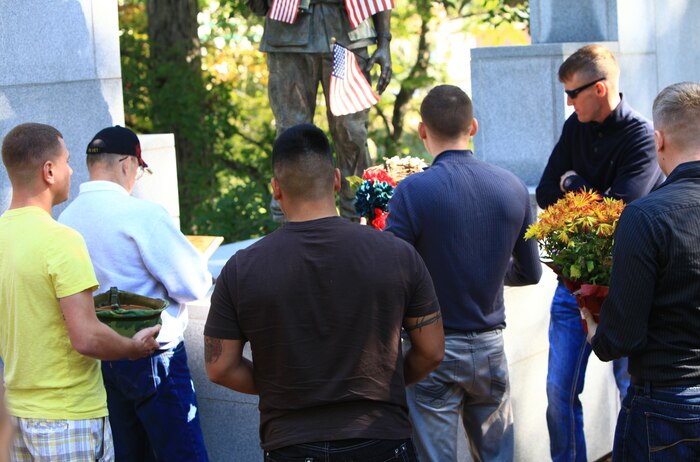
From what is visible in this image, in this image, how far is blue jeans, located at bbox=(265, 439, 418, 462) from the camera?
299 cm

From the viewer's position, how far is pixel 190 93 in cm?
1364

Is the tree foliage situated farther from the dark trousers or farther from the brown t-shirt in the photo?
the brown t-shirt

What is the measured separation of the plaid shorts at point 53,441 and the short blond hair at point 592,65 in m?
2.72

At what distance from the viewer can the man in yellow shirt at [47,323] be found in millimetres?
3635

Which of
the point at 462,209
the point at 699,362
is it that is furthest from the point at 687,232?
the point at 462,209

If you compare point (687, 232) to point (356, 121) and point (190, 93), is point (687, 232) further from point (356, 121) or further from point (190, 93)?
point (190, 93)

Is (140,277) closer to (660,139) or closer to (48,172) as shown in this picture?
(48,172)

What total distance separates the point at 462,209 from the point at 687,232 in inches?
41.9

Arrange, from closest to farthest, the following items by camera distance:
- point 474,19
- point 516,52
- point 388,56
→ point 388,56 → point 516,52 → point 474,19

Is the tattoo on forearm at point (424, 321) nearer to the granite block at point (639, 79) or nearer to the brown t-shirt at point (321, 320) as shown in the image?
the brown t-shirt at point (321, 320)

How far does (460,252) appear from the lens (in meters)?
4.13

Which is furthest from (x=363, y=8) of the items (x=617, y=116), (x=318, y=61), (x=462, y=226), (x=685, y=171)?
(x=685, y=171)

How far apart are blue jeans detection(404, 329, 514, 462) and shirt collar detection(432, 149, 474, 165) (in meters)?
0.72

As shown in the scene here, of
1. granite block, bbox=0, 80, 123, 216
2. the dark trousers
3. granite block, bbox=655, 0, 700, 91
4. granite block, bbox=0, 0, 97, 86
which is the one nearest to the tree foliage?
granite block, bbox=655, 0, 700, 91
